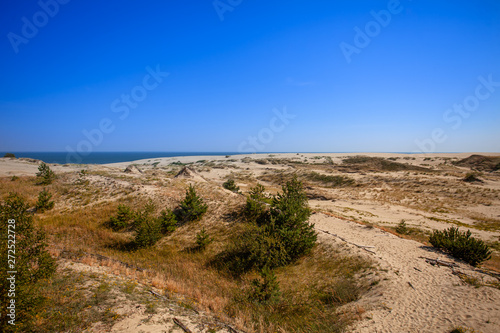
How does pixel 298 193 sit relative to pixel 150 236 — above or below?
above

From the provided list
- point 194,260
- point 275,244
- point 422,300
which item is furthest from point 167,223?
point 422,300

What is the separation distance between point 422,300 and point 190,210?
43.4 ft

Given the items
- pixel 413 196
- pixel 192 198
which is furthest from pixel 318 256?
pixel 413 196

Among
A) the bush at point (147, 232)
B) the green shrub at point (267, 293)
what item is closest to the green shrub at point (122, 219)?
the bush at point (147, 232)

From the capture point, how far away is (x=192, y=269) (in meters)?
9.94

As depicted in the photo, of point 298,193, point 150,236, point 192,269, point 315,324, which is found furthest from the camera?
point 298,193

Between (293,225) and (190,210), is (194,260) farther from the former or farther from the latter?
(293,225)

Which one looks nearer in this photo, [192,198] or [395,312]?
[395,312]

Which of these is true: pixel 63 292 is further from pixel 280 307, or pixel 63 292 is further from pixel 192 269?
pixel 280 307

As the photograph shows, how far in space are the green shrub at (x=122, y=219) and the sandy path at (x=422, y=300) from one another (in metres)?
14.6

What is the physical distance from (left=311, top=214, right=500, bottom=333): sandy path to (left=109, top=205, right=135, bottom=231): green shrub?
1456 cm

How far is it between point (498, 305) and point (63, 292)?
13.9 metres

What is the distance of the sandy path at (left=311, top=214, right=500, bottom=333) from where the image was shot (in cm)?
560

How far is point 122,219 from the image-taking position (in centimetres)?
1390
